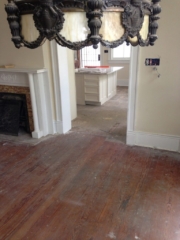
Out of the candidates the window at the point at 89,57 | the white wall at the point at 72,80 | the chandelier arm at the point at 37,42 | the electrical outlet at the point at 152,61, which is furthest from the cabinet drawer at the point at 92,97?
the chandelier arm at the point at 37,42

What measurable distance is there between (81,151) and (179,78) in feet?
5.36

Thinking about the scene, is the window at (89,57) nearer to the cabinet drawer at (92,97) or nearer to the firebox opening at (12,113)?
the cabinet drawer at (92,97)

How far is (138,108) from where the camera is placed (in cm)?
303

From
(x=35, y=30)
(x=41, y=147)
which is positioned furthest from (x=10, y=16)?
(x=41, y=147)

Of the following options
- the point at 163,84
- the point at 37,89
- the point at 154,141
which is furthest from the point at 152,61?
the point at 37,89

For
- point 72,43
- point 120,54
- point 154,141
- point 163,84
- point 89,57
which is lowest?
point 154,141

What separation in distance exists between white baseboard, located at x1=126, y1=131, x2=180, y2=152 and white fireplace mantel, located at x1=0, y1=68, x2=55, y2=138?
4.43ft

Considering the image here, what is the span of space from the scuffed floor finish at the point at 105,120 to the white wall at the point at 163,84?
0.58 meters

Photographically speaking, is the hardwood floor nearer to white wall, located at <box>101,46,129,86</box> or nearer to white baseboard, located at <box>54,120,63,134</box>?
white baseboard, located at <box>54,120,63,134</box>

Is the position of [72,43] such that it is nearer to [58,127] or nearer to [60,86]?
[60,86]

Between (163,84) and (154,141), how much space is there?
0.83m

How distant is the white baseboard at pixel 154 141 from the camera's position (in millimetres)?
2966

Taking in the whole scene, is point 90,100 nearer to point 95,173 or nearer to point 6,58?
point 6,58

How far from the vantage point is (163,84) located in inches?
110
